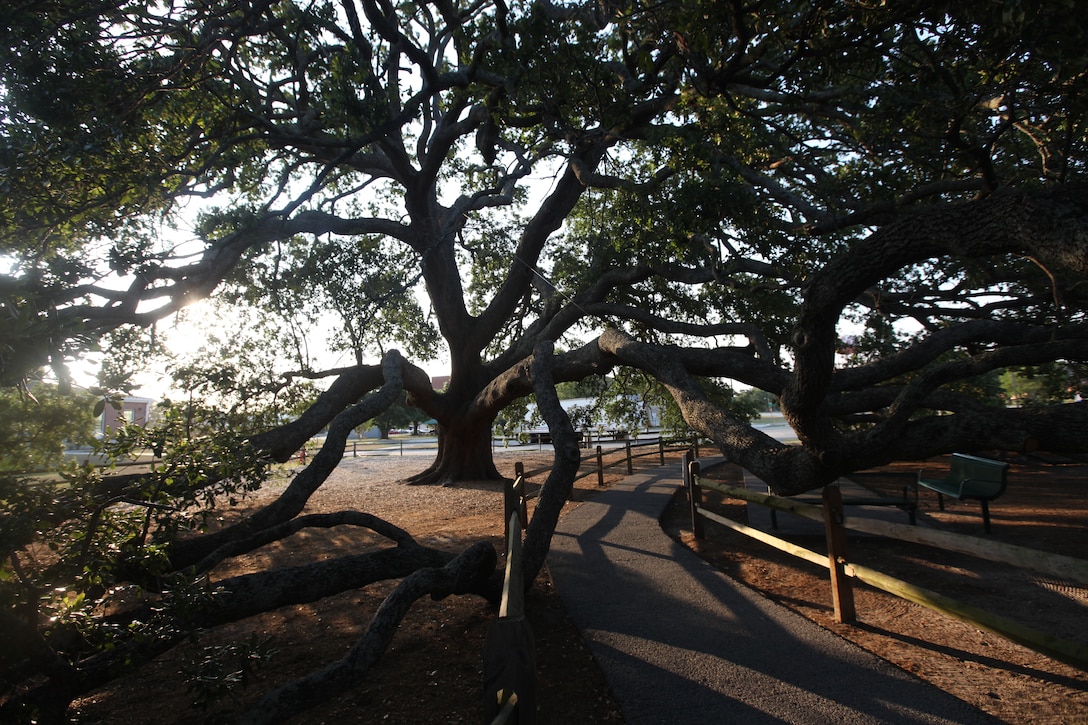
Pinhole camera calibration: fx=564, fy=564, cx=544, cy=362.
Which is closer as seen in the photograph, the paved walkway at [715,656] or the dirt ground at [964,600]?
the paved walkway at [715,656]

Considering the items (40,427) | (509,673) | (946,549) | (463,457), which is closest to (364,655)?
(509,673)

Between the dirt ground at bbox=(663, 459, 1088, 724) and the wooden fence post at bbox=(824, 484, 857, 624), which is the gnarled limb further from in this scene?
the dirt ground at bbox=(663, 459, 1088, 724)

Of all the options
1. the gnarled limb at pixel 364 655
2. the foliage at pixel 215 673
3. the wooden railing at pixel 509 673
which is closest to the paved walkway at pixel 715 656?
the gnarled limb at pixel 364 655

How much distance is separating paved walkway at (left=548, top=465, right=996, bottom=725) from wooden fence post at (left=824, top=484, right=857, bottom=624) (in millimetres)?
500

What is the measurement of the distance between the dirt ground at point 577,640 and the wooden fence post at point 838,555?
150 mm

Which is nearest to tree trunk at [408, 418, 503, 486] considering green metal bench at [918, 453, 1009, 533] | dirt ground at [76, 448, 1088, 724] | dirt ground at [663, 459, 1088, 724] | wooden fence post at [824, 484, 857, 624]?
dirt ground at [76, 448, 1088, 724]

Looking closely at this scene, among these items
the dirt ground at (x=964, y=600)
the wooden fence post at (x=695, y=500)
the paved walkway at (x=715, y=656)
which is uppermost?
the wooden fence post at (x=695, y=500)

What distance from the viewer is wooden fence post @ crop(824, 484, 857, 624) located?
507cm

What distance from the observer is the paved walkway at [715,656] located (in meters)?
3.38

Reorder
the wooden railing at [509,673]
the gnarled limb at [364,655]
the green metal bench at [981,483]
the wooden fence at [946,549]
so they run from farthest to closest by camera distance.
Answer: the green metal bench at [981,483]
the wooden fence at [946,549]
the gnarled limb at [364,655]
the wooden railing at [509,673]

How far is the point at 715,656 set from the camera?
4.18 m

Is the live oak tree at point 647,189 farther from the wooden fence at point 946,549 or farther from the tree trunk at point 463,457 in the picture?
the tree trunk at point 463,457

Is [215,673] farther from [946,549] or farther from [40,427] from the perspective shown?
[946,549]

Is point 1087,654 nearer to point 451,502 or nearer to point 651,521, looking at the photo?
point 651,521
